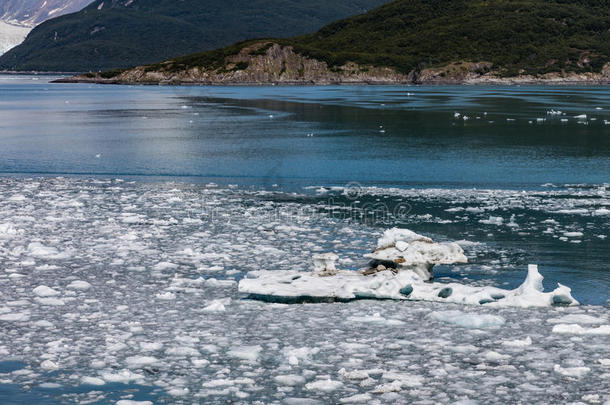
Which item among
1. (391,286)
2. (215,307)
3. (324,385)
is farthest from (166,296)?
(324,385)

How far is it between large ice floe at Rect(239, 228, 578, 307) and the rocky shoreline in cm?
16837

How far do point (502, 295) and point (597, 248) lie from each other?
4.64m

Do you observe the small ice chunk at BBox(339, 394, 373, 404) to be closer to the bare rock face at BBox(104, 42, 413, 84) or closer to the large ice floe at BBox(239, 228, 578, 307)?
the large ice floe at BBox(239, 228, 578, 307)

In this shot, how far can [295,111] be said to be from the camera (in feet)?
218

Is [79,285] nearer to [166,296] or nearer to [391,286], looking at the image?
[166,296]

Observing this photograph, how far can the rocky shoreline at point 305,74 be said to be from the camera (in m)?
180

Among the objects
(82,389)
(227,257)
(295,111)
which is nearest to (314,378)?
(82,389)

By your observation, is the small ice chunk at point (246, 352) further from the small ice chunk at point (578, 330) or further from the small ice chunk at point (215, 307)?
the small ice chunk at point (578, 330)

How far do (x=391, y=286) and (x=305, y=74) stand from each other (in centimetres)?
18125

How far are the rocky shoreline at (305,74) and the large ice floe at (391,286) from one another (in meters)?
168

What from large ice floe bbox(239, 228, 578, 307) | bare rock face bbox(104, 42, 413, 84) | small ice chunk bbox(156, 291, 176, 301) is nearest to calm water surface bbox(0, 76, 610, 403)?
small ice chunk bbox(156, 291, 176, 301)

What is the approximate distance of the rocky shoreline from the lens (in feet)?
591

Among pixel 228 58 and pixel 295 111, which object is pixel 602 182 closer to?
pixel 295 111

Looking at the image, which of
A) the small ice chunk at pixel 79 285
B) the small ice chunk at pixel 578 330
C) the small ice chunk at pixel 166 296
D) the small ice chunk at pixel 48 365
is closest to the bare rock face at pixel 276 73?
the small ice chunk at pixel 79 285
